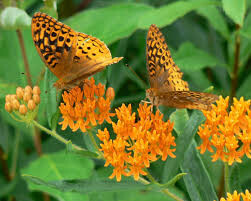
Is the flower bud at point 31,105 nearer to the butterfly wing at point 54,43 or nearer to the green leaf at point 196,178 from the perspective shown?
the butterfly wing at point 54,43

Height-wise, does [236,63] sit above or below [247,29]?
below

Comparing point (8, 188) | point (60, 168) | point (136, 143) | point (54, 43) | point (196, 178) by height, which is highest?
point (54, 43)

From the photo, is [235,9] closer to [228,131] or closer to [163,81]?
[163,81]


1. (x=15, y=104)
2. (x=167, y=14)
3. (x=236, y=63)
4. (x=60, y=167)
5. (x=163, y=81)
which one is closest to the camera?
(x=15, y=104)

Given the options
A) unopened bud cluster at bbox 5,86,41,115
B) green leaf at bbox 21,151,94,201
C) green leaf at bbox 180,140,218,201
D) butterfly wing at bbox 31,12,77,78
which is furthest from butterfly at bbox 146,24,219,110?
green leaf at bbox 21,151,94,201

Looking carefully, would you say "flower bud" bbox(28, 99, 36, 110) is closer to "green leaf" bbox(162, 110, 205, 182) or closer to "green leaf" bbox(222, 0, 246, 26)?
"green leaf" bbox(162, 110, 205, 182)

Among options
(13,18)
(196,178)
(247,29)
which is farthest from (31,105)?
(247,29)

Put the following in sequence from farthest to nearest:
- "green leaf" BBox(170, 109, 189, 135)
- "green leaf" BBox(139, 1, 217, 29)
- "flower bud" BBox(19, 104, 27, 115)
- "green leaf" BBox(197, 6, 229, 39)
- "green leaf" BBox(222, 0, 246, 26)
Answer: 1. "green leaf" BBox(197, 6, 229, 39)
2. "green leaf" BBox(139, 1, 217, 29)
3. "green leaf" BBox(222, 0, 246, 26)
4. "green leaf" BBox(170, 109, 189, 135)
5. "flower bud" BBox(19, 104, 27, 115)
